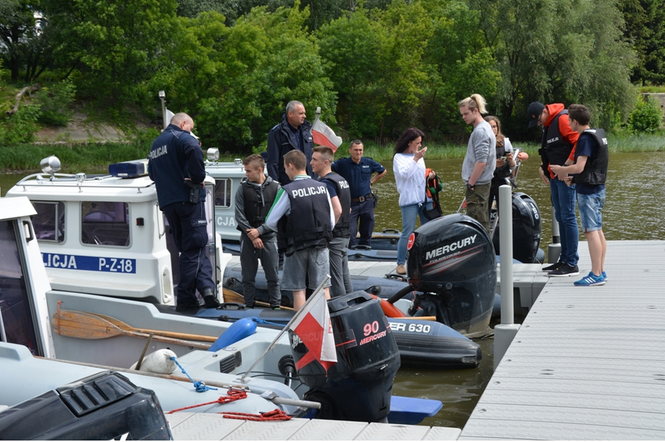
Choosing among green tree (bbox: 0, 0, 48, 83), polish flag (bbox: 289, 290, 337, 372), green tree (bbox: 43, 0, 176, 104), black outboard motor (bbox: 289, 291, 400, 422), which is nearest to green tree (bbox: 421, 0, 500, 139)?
green tree (bbox: 43, 0, 176, 104)

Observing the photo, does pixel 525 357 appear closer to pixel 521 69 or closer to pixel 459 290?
pixel 459 290

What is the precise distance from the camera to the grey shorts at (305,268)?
6035mm

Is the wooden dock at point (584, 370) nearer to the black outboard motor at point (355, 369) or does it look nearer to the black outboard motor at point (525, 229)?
the black outboard motor at point (355, 369)

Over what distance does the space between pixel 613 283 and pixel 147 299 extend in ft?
14.8

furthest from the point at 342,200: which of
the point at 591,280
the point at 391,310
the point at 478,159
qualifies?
the point at 591,280

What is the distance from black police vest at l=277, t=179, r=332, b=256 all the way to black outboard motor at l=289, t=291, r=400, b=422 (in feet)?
5.69

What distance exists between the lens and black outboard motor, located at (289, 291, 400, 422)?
408 centimetres

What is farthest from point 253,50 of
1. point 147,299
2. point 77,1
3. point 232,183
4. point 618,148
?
point 147,299

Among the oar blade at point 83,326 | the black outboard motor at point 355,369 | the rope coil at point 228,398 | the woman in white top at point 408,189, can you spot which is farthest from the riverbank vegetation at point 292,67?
the black outboard motor at point 355,369

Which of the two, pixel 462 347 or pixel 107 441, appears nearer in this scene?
pixel 107 441

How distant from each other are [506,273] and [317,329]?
2.01 m

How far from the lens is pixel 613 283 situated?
22.2 feet

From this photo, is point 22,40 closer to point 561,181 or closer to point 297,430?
point 561,181

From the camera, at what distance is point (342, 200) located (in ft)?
21.8
